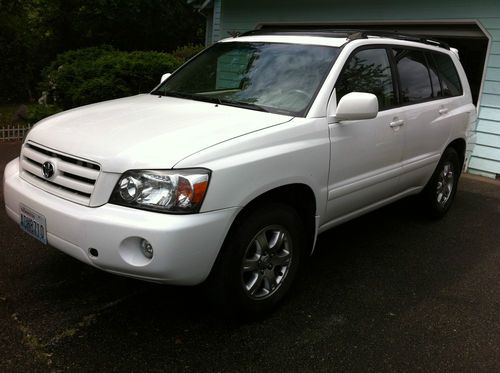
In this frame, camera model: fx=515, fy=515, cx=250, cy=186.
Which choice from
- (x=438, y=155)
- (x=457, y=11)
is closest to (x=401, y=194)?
(x=438, y=155)

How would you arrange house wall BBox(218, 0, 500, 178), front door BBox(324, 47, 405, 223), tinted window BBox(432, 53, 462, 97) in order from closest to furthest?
front door BBox(324, 47, 405, 223)
tinted window BBox(432, 53, 462, 97)
house wall BBox(218, 0, 500, 178)

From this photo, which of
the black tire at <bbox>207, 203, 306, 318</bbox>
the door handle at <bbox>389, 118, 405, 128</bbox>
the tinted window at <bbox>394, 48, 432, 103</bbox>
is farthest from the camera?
the tinted window at <bbox>394, 48, 432, 103</bbox>

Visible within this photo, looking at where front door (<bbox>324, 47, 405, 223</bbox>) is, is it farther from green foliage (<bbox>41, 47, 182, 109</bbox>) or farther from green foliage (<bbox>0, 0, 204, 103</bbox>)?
green foliage (<bbox>0, 0, 204, 103</bbox>)

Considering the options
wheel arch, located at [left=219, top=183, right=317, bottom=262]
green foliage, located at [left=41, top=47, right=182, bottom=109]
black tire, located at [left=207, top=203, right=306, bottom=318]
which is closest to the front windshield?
wheel arch, located at [left=219, top=183, right=317, bottom=262]

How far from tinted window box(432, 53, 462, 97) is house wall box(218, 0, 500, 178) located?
2446 mm

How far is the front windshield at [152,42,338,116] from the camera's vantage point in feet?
11.6

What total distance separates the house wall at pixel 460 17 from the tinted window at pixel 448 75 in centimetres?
245

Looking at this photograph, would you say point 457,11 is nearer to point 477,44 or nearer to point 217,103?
point 477,44

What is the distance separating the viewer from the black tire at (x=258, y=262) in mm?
2936

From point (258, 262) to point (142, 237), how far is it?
0.83m

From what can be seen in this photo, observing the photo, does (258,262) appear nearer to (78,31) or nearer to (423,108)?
(423,108)

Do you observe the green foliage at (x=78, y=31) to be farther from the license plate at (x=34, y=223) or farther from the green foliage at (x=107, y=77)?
the license plate at (x=34, y=223)

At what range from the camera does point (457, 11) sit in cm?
752

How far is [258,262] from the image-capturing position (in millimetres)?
3139
